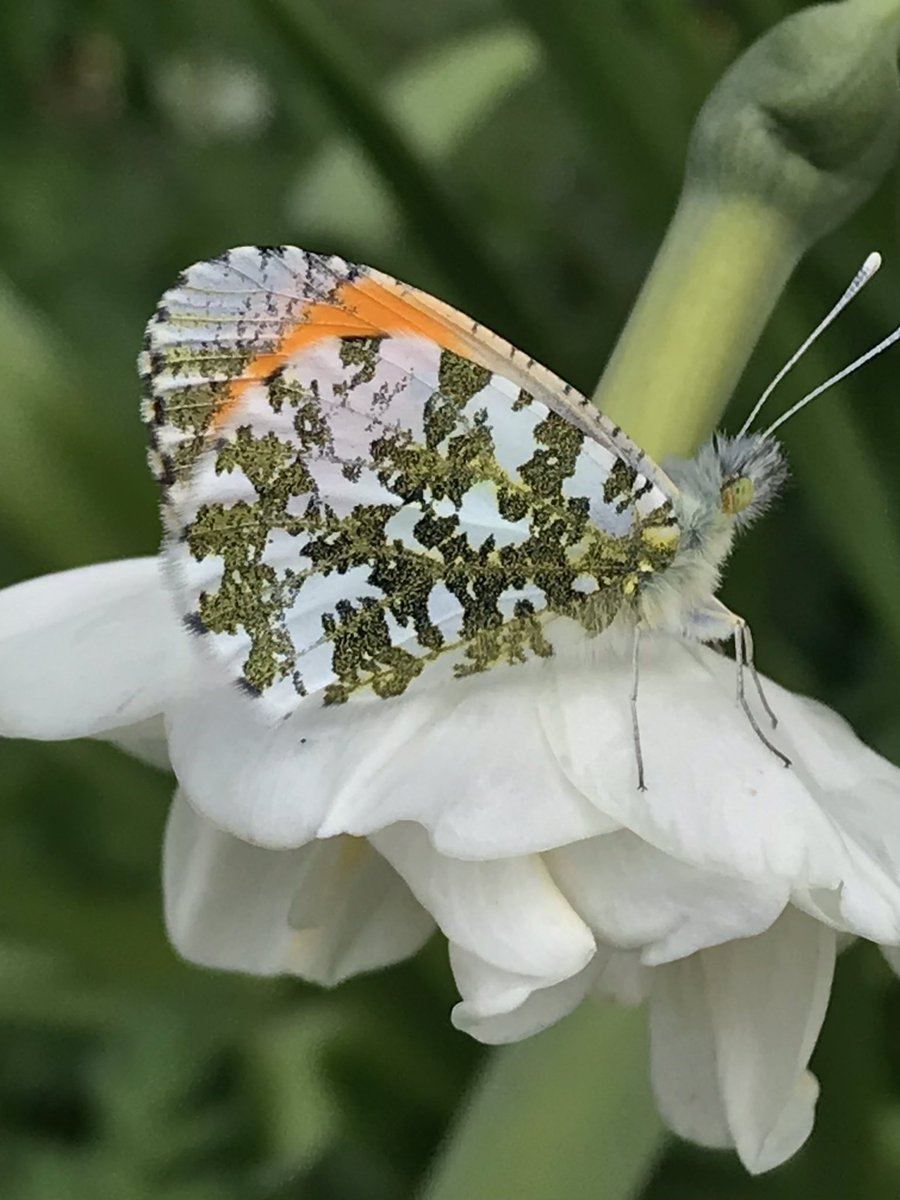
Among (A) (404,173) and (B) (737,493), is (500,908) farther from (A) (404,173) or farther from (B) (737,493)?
(A) (404,173)

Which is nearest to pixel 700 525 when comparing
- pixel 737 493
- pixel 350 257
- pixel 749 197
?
pixel 737 493

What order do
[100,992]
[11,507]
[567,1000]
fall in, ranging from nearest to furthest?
[567,1000]
[11,507]
[100,992]

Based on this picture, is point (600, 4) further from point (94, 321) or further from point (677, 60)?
point (94, 321)

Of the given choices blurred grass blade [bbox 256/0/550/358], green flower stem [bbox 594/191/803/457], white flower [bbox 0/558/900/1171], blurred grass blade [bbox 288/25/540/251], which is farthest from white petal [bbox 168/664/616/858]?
blurred grass blade [bbox 288/25/540/251]

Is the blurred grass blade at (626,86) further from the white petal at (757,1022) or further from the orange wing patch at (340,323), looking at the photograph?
the white petal at (757,1022)

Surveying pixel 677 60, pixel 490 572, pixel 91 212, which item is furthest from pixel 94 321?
pixel 490 572

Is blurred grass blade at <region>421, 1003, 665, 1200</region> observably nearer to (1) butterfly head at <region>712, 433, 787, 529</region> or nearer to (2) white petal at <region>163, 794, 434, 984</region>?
(2) white petal at <region>163, 794, 434, 984</region>

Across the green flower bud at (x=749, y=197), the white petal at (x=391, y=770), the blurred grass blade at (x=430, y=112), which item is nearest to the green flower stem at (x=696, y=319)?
the green flower bud at (x=749, y=197)
